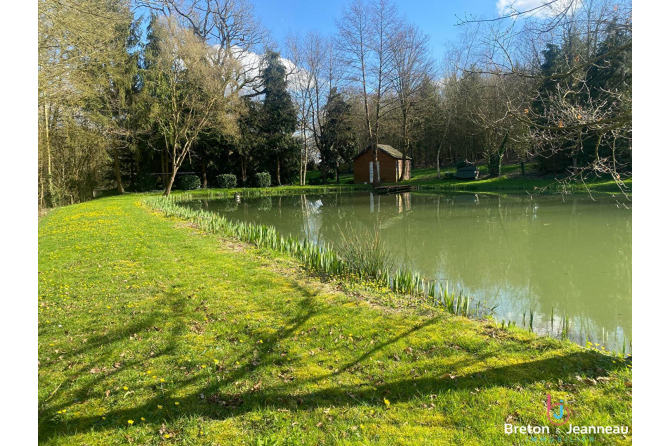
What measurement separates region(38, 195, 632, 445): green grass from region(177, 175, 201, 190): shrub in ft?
79.4

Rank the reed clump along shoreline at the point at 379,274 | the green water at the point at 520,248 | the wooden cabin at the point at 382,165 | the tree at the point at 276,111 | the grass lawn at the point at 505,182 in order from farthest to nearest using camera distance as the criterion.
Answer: the wooden cabin at the point at 382,165
the tree at the point at 276,111
the grass lawn at the point at 505,182
the green water at the point at 520,248
the reed clump along shoreline at the point at 379,274

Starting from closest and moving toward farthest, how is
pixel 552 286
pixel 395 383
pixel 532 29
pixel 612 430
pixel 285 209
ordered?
pixel 612 430, pixel 395 383, pixel 532 29, pixel 552 286, pixel 285 209

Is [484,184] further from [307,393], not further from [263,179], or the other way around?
[307,393]

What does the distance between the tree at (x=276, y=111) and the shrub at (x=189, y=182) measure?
20.5 feet

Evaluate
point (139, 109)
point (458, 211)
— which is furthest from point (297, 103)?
point (458, 211)

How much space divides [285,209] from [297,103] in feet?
58.1

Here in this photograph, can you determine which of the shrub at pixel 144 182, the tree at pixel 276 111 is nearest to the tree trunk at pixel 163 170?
the shrub at pixel 144 182

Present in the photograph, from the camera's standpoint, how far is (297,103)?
112 feet

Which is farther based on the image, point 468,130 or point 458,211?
point 468,130

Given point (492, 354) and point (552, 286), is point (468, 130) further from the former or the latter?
point (492, 354)

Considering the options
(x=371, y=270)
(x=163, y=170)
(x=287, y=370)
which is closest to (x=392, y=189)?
(x=163, y=170)

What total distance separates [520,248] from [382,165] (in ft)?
77.7

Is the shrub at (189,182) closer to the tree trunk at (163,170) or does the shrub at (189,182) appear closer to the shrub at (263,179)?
the tree trunk at (163,170)

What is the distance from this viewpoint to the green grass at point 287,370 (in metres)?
2.73
